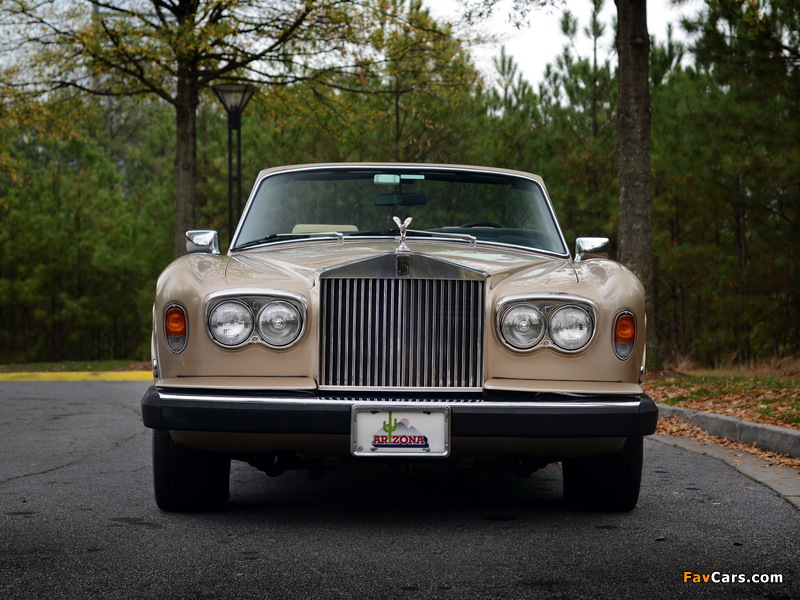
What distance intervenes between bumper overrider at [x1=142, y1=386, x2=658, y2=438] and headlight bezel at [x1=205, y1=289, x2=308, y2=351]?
0.64ft

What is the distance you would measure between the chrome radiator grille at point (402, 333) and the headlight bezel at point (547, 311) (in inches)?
3.3

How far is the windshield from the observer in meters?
5.46

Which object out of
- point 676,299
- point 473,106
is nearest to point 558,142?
point 473,106

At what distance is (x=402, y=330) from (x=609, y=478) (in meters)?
1.24

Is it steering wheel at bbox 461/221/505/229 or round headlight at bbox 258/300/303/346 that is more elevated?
steering wheel at bbox 461/221/505/229

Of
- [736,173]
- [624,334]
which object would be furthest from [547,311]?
[736,173]

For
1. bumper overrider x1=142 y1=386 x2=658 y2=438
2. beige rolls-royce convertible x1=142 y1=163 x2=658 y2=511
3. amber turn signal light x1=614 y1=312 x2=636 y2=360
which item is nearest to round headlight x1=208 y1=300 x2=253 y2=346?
beige rolls-royce convertible x1=142 y1=163 x2=658 y2=511

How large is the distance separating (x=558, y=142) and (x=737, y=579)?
20616 millimetres

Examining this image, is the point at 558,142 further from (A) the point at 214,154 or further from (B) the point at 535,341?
(B) the point at 535,341

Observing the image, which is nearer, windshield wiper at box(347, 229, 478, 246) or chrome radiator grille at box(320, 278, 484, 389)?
chrome radiator grille at box(320, 278, 484, 389)

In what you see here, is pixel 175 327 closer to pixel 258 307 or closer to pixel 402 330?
pixel 258 307

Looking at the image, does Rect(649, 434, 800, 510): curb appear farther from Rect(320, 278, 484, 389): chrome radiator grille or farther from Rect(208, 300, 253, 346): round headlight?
Rect(208, 300, 253, 346): round headlight

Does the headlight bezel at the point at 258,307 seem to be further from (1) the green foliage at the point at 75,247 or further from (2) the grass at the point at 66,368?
(1) the green foliage at the point at 75,247

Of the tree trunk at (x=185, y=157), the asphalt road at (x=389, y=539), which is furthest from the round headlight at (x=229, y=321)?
the tree trunk at (x=185, y=157)
